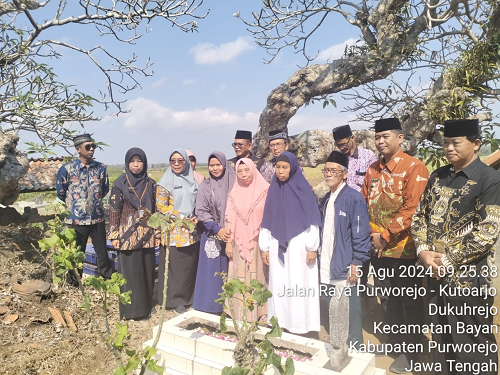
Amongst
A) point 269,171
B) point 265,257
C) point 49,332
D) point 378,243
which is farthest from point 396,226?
point 49,332

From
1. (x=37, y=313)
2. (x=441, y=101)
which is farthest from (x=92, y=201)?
(x=441, y=101)

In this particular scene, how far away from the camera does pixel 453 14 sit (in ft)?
14.1

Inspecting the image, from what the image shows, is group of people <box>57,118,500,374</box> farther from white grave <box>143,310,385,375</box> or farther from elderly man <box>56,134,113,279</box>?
white grave <box>143,310,385,375</box>

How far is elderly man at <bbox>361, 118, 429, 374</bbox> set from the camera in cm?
294

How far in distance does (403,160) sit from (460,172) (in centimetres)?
54

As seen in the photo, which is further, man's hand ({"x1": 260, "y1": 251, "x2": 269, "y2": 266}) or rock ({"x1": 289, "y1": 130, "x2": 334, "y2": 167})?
rock ({"x1": 289, "y1": 130, "x2": 334, "y2": 167})

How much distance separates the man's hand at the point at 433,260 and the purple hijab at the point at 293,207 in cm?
91

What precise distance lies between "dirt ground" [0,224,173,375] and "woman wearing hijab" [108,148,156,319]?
0.24 meters

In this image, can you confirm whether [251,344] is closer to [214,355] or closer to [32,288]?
[214,355]

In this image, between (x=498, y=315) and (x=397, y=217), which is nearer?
(x=397, y=217)

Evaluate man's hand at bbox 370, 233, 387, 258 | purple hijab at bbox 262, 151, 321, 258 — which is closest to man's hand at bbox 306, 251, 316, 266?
purple hijab at bbox 262, 151, 321, 258

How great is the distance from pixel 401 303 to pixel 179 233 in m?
2.35

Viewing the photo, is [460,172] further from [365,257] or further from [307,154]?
[307,154]

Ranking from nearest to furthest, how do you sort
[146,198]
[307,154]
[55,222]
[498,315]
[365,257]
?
1. [365,257]
2. [498,315]
3. [146,198]
4. [55,222]
5. [307,154]
